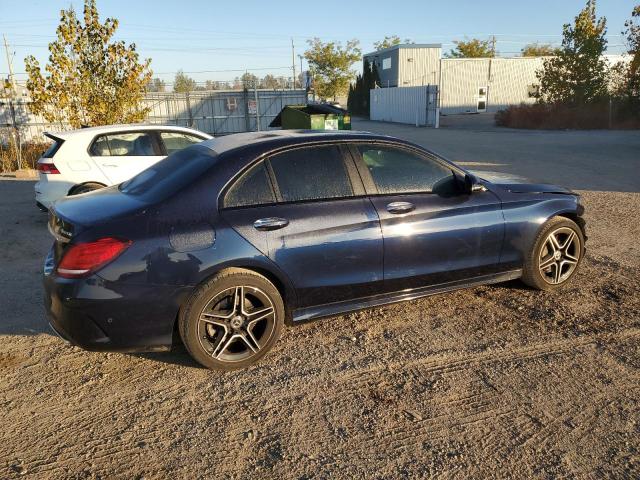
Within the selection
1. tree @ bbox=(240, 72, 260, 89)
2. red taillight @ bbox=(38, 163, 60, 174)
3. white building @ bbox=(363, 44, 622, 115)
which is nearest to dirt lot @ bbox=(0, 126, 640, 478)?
red taillight @ bbox=(38, 163, 60, 174)

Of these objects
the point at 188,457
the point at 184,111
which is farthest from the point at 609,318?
the point at 184,111

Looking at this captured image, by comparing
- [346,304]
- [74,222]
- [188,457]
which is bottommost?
[188,457]

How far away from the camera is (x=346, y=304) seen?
157 inches

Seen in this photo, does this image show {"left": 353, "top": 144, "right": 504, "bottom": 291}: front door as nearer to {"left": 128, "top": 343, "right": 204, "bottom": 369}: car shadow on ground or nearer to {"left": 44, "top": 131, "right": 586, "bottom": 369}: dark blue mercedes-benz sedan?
{"left": 44, "top": 131, "right": 586, "bottom": 369}: dark blue mercedes-benz sedan

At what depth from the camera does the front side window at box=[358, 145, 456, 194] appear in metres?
4.11

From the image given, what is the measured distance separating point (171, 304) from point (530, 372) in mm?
2430

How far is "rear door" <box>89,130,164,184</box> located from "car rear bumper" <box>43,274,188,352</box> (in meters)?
4.80

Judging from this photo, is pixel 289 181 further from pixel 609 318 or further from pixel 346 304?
pixel 609 318

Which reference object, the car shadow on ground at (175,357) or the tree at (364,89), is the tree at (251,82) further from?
the car shadow on ground at (175,357)

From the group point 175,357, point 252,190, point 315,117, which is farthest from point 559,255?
point 315,117

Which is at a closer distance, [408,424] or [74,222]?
[408,424]

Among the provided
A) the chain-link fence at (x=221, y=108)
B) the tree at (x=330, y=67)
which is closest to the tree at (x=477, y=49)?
the tree at (x=330, y=67)

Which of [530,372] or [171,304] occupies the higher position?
[171,304]

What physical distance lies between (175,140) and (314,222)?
18.1ft
